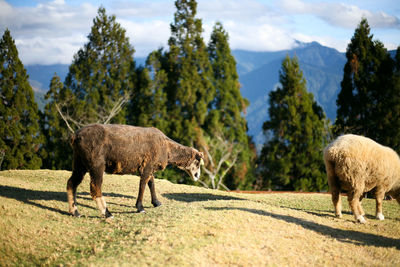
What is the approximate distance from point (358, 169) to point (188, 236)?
6029 mm

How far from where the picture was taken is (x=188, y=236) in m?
8.61

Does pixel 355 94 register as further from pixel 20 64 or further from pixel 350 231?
pixel 20 64

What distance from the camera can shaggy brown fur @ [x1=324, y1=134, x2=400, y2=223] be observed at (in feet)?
37.7

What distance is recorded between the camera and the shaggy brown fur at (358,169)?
37.7 feet

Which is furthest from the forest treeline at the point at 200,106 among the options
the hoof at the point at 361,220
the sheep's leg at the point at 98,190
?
the sheep's leg at the point at 98,190

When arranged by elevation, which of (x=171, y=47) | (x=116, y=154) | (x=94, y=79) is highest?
(x=171, y=47)

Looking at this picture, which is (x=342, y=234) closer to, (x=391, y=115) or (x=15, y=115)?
(x=391, y=115)

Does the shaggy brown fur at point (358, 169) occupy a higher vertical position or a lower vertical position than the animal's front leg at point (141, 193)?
higher

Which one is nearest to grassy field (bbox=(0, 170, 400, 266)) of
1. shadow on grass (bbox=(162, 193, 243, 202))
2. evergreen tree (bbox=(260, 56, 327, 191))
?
shadow on grass (bbox=(162, 193, 243, 202))

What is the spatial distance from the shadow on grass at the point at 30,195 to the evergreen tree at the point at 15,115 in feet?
51.8

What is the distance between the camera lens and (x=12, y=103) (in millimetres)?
28938

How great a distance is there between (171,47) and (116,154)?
22.2 metres

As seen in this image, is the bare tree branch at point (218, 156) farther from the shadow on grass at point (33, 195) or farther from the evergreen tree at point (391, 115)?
the shadow on grass at point (33, 195)

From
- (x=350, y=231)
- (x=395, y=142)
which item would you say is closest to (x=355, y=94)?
(x=395, y=142)
